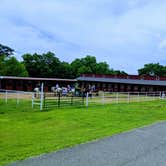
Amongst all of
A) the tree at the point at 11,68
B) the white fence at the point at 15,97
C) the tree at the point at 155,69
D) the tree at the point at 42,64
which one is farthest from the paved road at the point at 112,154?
the tree at the point at 155,69

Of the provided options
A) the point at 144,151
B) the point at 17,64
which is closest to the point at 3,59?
the point at 17,64

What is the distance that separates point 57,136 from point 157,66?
9617cm

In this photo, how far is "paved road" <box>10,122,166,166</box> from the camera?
240 inches

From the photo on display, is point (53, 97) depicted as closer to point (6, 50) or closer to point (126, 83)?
point (126, 83)

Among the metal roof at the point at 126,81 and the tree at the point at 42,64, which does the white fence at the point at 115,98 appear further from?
the tree at the point at 42,64

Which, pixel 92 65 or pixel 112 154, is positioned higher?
pixel 92 65

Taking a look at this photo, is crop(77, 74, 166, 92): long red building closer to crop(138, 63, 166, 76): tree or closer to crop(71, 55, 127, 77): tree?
crop(71, 55, 127, 77): tree

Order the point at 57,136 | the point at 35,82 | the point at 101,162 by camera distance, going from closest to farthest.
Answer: the point at 101,162 → the point at 57,136 → the point at 35,82

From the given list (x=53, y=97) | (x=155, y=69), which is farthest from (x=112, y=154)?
(x=155, y=69)

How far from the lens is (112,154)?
6.90 m

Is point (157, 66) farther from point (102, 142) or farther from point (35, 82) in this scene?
point (102, 142)

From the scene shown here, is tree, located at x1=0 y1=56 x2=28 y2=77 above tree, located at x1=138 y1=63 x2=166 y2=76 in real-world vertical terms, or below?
below

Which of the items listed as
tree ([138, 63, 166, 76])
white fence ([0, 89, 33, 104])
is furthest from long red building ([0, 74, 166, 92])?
tree ([138, 63, 166, 76])

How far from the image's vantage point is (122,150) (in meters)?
7.35
